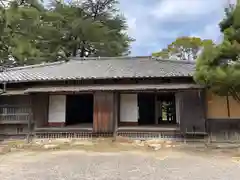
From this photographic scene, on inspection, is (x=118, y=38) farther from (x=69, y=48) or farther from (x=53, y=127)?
(x=53, y=127)

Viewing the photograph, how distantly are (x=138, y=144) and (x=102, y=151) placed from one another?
1.67 meters

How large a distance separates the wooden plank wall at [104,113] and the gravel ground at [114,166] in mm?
2003

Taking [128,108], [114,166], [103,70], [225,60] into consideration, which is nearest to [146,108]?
[128,108]

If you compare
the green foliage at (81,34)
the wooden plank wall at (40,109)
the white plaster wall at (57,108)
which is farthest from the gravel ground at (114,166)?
the green foliage at (81,34)

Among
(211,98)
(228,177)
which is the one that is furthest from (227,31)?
(228,177)

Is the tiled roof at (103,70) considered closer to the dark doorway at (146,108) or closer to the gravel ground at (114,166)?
the dark doorway at (146,108)

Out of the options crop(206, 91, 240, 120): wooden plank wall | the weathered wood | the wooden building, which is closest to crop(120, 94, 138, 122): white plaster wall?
the wooden building

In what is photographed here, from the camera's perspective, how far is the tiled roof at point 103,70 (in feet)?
34.4

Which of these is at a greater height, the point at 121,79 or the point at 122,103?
the point at 121,79

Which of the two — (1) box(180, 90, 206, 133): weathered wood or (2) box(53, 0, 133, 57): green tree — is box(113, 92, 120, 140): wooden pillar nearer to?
(1) box(180, 90, 206, 133): weathered wood

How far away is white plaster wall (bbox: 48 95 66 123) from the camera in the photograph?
36.8 feet

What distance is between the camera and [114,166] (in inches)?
249

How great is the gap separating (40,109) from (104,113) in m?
3.03

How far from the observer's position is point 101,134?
→ 33.6 ft
